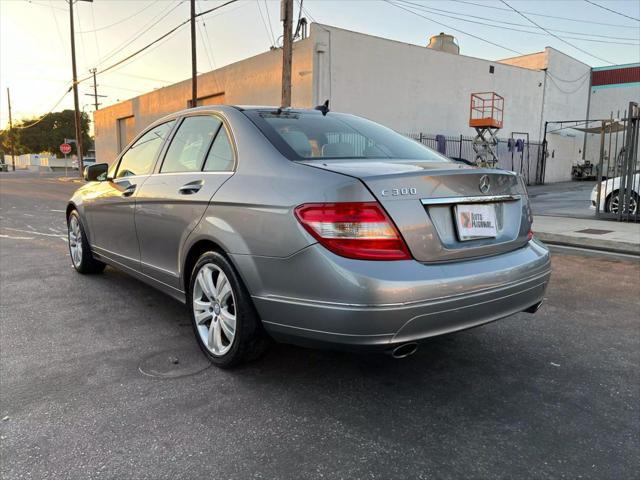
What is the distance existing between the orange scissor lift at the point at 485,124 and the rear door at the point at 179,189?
1858cm

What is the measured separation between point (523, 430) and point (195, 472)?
1565mm

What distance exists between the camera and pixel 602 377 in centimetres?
309

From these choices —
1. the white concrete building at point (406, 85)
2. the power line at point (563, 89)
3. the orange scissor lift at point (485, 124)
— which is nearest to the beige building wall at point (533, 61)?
the white concrete building at point (406, 85)

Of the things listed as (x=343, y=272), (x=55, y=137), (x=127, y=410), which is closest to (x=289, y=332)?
(x=343, y=272)

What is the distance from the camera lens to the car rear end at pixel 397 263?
2354 mm

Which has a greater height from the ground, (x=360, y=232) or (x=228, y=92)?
(x=228, y=92)

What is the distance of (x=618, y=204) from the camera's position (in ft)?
34.7

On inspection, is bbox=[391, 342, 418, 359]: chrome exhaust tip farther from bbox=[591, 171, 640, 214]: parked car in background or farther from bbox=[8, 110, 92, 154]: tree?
bbox=[8, 110, 92, 154]: tree

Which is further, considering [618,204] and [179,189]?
[618,204]

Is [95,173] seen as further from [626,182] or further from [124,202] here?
[626,182]

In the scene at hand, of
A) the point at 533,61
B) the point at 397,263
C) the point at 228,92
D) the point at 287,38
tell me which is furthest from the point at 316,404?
the point at 533,61

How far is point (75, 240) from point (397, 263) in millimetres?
4470

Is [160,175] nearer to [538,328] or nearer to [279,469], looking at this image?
[279,469]

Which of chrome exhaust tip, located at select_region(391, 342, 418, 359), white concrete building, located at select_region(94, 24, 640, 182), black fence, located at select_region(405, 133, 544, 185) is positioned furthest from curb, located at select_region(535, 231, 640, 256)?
black fence, located at select_region(405, 133, 544, 185)
